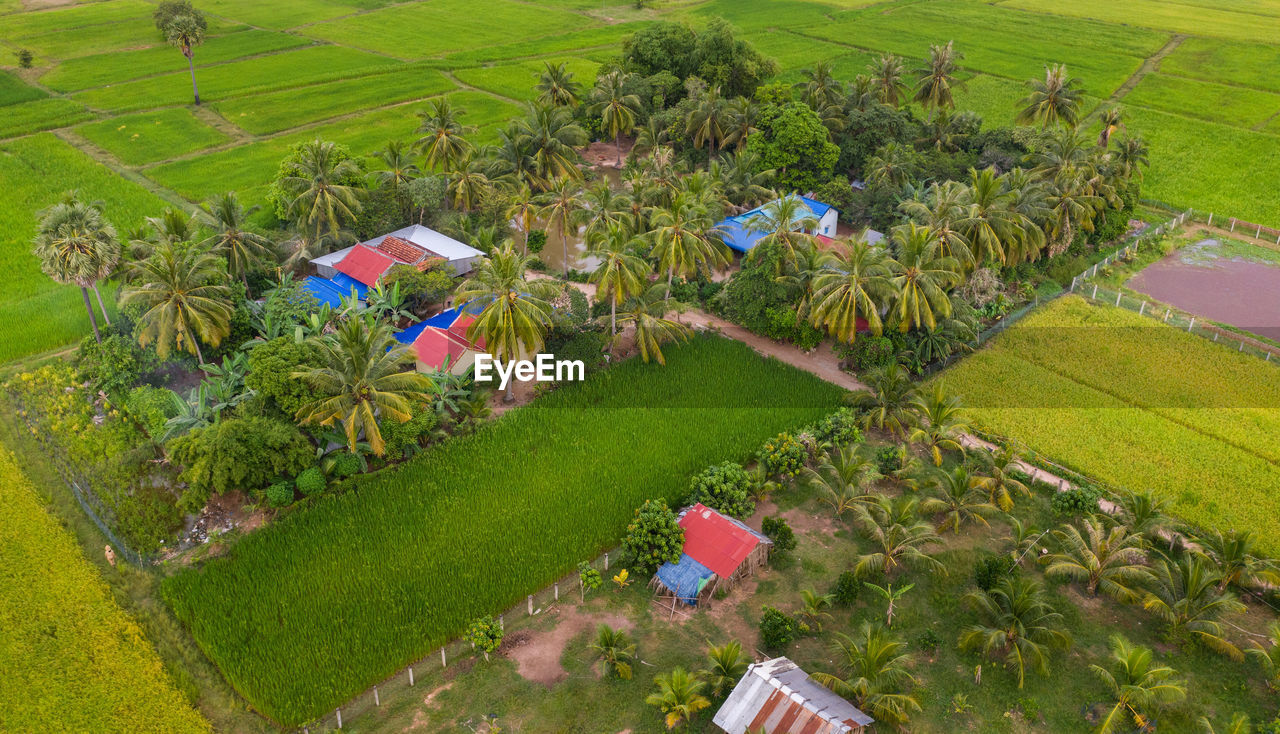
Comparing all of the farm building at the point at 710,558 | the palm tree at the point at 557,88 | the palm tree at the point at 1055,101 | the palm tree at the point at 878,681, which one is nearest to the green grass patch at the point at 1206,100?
the palm tree at the point at 1055,101

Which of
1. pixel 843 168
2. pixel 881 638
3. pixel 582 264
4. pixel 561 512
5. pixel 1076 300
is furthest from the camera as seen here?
pixel 843 168

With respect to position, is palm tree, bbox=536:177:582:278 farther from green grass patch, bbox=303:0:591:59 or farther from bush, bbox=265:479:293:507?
green grass patch, bbox=303:0:591:59

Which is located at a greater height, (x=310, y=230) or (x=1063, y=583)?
(x=310, y=230)

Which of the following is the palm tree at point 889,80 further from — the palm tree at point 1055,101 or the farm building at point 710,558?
the farm building at point 710,558

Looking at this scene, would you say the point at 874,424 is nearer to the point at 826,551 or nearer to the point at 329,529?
the point at 826,551

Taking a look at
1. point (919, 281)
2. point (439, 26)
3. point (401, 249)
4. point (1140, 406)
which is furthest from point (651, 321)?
point (439, 26)

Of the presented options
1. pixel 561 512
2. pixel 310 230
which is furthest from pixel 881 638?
pixel 310 230
